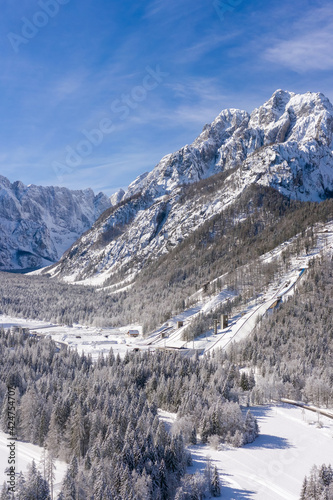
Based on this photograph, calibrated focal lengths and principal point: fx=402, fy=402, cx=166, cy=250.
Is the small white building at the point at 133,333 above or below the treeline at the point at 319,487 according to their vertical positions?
above

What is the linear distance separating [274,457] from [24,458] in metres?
36.9

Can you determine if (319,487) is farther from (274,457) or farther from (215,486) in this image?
(274,457)

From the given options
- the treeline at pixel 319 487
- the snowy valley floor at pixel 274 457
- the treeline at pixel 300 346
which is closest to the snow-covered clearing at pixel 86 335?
the treeline at pixel 300 346

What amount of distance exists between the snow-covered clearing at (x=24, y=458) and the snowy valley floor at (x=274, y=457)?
1772 centimetres

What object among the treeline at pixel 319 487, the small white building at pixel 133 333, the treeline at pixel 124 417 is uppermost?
the small white building at pixel 133 333

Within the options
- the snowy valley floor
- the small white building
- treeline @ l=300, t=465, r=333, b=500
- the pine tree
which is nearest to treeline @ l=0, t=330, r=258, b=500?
the pine tree

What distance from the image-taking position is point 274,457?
2427 inches

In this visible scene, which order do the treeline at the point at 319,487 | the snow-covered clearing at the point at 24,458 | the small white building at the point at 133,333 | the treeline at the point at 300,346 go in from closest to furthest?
the treeline at the point at 319,487
the snow-covered clearing at the point at 24,458
the treeline at the point at 300,346
the small white building at the point at 133,333

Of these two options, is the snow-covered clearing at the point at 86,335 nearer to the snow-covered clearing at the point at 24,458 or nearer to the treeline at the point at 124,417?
the treeline at the point at 124,417

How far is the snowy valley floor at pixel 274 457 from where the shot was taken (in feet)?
171

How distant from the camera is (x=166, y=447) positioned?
176 ft

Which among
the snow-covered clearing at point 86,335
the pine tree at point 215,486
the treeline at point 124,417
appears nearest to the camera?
the treeline at point 124,417

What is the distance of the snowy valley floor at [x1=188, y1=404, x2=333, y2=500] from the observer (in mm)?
52031

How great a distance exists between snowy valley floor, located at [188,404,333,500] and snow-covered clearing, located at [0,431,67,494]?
698 inches
